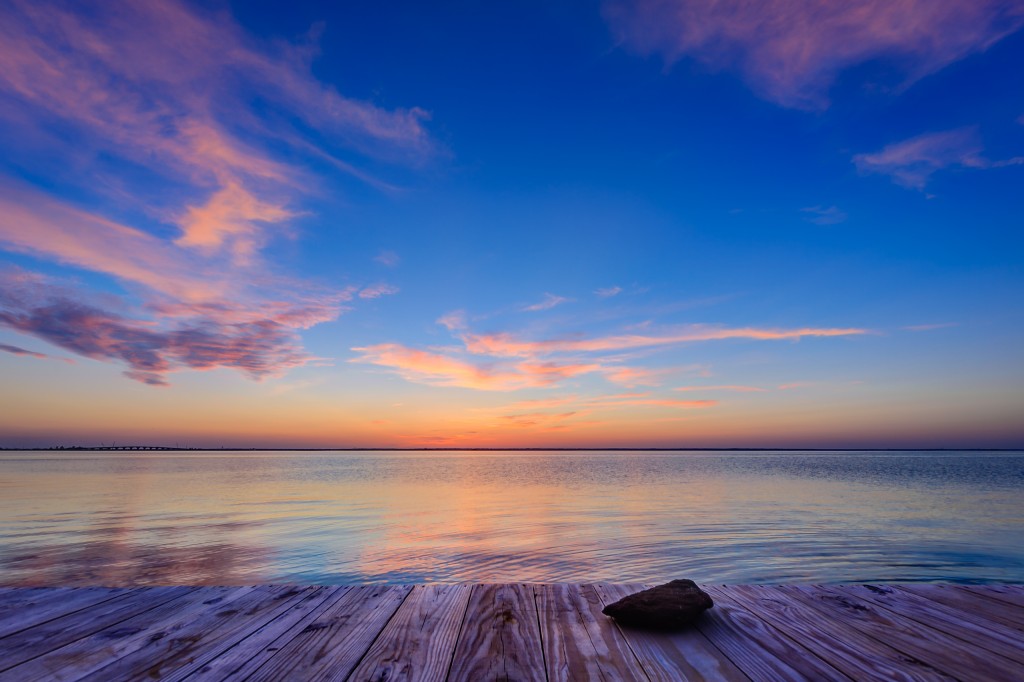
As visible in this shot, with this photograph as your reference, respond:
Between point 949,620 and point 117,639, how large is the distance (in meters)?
5.23

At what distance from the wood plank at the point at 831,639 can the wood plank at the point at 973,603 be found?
1031 millimetres

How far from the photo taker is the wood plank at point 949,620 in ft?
9.99

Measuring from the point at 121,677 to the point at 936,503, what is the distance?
2900 cm

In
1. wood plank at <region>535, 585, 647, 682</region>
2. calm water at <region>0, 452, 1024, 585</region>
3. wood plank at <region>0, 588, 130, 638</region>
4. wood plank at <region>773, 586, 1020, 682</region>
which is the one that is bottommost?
calm water at <region>0, 452, 1024, 585</region>

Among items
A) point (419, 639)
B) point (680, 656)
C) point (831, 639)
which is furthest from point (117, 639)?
point (831, 639)

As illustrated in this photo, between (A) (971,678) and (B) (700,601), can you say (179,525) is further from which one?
(A) (971,678)

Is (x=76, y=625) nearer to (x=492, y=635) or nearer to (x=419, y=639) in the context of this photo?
(x=419, y=639)

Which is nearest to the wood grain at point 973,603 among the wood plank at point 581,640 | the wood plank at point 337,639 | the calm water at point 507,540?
the wood plank at point 581,640

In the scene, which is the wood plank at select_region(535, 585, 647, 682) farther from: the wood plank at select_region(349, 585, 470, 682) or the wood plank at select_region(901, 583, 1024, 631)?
the wood plank at select_region(901, 583, 1024, 631)

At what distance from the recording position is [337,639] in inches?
120

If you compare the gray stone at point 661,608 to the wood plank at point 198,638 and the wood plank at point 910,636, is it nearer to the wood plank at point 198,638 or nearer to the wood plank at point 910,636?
the wood plank at point 910,636

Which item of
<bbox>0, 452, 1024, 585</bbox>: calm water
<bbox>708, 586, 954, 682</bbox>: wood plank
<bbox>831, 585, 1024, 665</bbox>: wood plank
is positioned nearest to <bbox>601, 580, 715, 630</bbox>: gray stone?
<bbox>708, 586, 954, 682</bbox>: wood plank

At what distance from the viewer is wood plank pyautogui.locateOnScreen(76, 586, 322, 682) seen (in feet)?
8.67

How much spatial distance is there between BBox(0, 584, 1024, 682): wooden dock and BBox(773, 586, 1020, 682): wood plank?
12 millimetres
